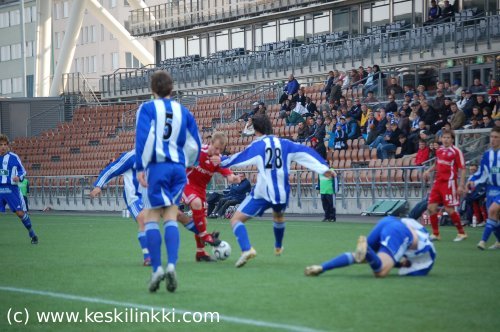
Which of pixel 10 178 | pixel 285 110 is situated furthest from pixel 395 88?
pixel 10 178

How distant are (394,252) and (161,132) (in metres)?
2.81

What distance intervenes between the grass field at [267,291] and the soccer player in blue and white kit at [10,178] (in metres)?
1.94

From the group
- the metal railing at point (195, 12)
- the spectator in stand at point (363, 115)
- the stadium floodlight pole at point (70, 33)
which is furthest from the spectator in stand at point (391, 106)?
the stadium floodlight pole at point (70, 33)

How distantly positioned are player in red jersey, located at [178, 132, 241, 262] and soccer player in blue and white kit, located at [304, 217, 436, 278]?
3.05m

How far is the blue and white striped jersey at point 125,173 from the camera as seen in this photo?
1423cm

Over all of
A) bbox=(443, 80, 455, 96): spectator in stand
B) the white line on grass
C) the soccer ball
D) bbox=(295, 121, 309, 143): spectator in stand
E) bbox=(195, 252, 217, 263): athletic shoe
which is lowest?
bbox=(195, 252, 217, 263): athletic shoe

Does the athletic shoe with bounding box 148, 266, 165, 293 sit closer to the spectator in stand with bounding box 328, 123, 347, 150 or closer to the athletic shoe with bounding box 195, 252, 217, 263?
the athletic shoe with bounding box 195, 252, 217, 263

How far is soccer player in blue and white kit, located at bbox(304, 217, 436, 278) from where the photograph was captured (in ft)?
34.5

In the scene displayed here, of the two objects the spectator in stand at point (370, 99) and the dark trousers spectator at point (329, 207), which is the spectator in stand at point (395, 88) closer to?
the spectator in stand at point (370, 99)

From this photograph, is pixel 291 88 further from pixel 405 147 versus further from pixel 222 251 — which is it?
pixel 222 251

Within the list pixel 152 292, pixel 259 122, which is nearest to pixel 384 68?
pixel 259 122

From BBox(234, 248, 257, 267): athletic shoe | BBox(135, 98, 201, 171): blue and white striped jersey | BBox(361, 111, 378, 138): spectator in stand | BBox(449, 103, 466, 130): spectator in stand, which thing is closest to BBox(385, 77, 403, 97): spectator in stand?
BBox(361, 111, 378, 138): spectator in stand

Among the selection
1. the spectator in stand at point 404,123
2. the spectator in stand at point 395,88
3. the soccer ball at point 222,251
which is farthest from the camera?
the spectator in stand at point 395,88

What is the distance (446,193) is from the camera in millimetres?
17312
